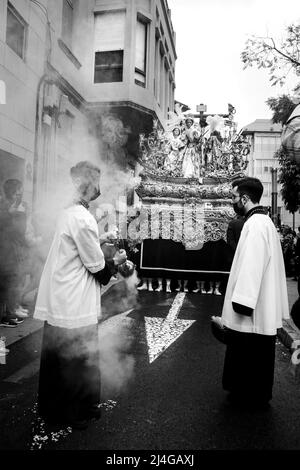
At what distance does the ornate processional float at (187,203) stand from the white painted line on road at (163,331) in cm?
211

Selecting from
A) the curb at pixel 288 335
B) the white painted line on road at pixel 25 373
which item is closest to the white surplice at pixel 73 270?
the white painted line on road at pixel 25 373

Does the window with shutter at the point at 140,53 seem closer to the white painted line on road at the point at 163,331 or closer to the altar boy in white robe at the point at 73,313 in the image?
the altar boy in white robe at the point at 73,313

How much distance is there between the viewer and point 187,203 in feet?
28.3

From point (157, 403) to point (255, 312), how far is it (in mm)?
1035

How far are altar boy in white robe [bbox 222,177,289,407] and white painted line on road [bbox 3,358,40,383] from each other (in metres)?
1.74

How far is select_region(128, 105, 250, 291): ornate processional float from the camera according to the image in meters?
8.41

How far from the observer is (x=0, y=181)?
16.0 ft

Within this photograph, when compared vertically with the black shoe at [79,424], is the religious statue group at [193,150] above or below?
above

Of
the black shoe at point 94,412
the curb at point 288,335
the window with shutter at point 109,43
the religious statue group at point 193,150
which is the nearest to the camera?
the black shoe at point 94,412

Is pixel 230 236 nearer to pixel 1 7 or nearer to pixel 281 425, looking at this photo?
pixel 281 425

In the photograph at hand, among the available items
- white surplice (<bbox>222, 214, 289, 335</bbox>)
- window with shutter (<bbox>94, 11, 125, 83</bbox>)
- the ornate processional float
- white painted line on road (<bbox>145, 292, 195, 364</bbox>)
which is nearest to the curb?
white painted line on road (<bbox>145, 292, 195, 364</bbox>)

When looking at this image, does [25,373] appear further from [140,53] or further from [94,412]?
[140,53]

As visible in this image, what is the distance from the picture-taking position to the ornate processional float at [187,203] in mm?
8406

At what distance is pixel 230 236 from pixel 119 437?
11.4 feet
